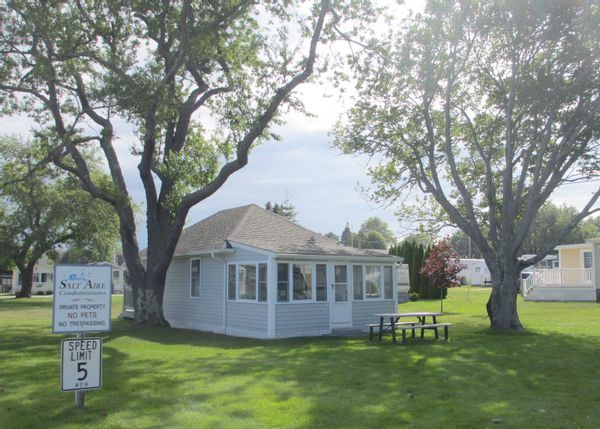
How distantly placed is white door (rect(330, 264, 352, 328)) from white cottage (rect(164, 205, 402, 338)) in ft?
0.11

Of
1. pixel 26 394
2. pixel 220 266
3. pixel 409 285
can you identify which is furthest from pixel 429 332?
pixel 409 285

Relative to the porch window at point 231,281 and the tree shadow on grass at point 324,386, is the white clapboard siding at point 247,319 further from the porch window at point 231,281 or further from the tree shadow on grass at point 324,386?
the tree shadow on grass at point 324,386

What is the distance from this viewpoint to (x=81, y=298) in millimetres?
7477

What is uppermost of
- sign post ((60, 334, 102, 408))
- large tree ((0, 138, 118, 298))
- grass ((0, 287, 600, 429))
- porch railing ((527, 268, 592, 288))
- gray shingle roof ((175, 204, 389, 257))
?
large tree ((0, 138, 118, 298))

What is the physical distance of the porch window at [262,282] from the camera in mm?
17188

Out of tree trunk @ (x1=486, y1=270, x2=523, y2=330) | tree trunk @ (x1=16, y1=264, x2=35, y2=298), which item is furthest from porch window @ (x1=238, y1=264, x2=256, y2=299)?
tree trunk @ (x1=16, y1=264, x2=35, y2=298)

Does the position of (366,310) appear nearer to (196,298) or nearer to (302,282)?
(302,282)

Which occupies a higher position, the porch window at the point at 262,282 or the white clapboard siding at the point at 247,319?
the porch window at the point at 262,282

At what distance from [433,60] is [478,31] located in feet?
5.20

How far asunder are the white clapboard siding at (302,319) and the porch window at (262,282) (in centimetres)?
60

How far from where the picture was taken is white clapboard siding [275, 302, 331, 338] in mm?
17016

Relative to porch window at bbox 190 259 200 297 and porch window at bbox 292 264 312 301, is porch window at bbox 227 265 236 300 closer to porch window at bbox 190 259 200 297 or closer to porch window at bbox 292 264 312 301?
porch window at bbox 292 264 312 301

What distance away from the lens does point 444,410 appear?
757 cm

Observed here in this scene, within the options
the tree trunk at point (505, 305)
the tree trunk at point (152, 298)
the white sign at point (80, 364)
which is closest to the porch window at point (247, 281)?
the tree trunk at point (152, 298)
